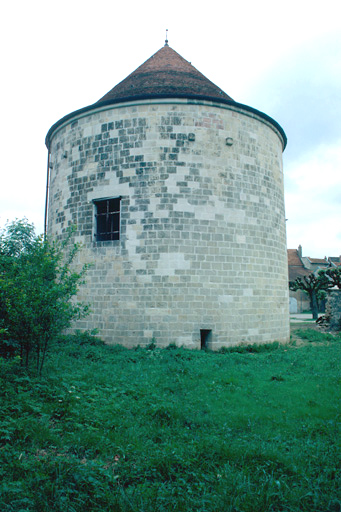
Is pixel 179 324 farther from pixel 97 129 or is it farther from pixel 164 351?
pixel 97 129

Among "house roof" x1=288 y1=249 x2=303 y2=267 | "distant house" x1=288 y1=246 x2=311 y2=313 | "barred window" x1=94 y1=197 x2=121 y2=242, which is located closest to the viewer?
"barred window" x1=94 y1=197 x2=121 y2=242

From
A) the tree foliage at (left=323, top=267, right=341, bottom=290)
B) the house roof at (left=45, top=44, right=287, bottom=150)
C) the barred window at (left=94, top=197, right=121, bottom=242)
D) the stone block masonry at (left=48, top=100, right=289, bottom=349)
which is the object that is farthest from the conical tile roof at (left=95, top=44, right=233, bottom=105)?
the tree foliage at (left=323, top=267, right=341, bottom=290)

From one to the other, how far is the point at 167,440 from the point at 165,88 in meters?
9.63

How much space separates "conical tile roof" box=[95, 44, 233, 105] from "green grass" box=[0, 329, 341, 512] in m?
7.38

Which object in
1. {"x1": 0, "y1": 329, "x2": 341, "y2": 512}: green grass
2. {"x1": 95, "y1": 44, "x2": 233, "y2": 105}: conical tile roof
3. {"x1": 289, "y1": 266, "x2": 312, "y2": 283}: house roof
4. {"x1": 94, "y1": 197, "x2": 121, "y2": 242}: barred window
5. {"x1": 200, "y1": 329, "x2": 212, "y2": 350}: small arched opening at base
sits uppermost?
{"x1": 95, "y1": 44, "x2": 233, "y2": 105}: conical tile roof

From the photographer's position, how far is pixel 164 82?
1118cm

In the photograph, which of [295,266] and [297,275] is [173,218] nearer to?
[297,275]

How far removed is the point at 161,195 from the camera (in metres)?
9.52

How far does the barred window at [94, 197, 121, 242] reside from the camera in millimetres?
10102

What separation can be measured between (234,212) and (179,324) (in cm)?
335

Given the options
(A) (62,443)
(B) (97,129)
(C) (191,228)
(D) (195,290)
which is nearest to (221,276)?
(D) (195,290)

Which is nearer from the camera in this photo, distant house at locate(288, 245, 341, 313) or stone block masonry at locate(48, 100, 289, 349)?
stone block masonry at locate(48, 100, 289, 349)

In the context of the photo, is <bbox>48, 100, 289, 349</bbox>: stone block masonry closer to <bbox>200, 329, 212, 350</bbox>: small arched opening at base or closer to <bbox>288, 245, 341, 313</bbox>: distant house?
<bbox>200, 329, 212, 350</bbox>: small arched opening at base

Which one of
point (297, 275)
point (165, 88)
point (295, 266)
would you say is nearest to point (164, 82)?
point (165, 88)
